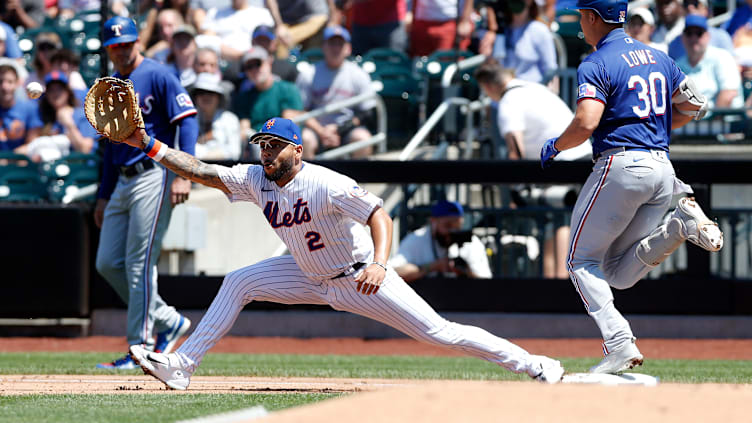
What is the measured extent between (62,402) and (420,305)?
1.79 meters

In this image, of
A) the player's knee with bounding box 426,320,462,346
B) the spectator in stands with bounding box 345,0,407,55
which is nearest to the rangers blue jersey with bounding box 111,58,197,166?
the player's knee with bounding box 426,320,462,346

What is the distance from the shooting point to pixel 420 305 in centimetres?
541

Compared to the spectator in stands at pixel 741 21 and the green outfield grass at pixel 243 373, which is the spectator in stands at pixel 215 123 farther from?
the spectator in stands at pixel 741 21

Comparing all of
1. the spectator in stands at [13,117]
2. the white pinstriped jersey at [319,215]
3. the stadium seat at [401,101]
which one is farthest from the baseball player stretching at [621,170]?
the spectator in stands at [13,117]

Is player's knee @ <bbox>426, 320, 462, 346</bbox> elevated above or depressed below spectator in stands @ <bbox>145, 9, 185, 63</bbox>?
below

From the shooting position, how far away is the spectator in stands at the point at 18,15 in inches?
552

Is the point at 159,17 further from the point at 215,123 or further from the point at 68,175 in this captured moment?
the point at 68,175

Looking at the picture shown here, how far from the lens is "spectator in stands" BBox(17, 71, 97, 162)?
10.6m

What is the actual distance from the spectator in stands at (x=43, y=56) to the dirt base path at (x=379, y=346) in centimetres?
360

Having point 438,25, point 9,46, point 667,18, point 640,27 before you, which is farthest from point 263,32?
point 667,18

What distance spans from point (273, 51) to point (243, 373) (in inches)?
229

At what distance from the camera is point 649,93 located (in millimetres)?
5512

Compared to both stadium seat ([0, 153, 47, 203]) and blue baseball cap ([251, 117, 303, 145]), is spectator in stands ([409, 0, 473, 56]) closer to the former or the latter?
stadium seat ([0, 153, 47, 203])

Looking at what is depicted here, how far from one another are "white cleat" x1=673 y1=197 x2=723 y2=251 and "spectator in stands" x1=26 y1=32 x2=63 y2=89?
27.3 feet
